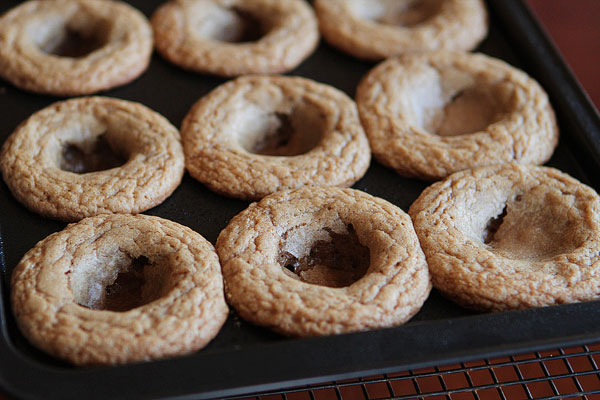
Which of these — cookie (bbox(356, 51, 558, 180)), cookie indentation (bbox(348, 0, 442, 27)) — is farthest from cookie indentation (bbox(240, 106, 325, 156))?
cookie indentation (bbox(348, 0, 442, 27))

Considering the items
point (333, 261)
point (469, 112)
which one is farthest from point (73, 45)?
point (469, 112)

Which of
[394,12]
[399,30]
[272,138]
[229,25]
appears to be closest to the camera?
[272,138]

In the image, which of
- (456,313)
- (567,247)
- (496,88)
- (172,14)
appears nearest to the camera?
(456,313)

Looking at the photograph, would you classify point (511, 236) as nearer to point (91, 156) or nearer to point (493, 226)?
point (493, 226)

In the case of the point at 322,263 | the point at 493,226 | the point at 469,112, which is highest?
the point at 469,112

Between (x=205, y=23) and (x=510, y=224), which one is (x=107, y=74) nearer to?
(x=205, y=23)

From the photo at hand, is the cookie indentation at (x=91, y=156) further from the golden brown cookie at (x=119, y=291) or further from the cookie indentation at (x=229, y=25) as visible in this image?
the cookie indentation at (x=229, y=25)

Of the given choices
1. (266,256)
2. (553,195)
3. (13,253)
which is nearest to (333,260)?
(266,256)
